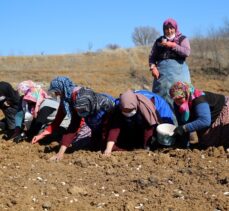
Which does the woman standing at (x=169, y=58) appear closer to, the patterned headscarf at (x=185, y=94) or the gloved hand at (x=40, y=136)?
the patterned headscarf at (x=185, y=94)

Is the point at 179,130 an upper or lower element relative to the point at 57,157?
upper

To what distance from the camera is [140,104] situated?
5.54 metres

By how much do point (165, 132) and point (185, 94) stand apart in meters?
0.49

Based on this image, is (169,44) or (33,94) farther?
(33,94)

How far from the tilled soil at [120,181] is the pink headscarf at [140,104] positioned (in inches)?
15.1

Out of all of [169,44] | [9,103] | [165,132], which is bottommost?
[165,132]

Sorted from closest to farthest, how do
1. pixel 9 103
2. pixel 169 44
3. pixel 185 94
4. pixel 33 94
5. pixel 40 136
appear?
A: pixel 185 94
pixel 169 44
pixel 40 136
pixel 33 94
pixel 9 103

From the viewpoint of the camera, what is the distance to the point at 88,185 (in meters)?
4.54

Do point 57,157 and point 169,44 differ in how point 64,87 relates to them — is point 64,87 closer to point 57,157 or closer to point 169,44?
point 57,157

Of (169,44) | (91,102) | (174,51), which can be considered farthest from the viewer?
(174,51)

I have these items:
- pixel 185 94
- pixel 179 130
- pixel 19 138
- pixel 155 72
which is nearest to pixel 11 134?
pixel 19 138

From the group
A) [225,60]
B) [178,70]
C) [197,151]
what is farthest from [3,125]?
[225,60]

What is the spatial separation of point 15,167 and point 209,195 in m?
2.36

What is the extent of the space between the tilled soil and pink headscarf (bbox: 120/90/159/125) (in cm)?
38
